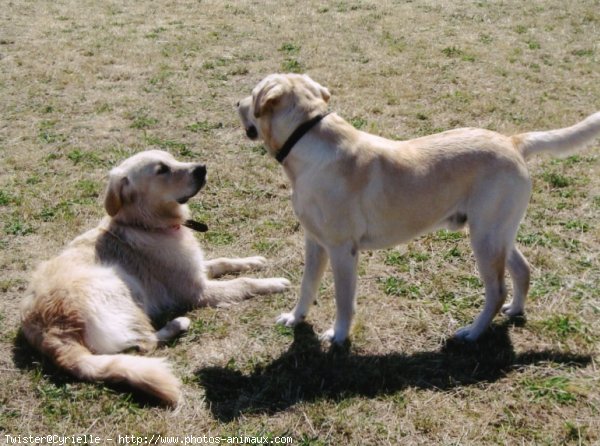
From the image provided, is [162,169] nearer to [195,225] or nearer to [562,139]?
[195,225]

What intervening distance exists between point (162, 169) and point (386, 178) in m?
1.73

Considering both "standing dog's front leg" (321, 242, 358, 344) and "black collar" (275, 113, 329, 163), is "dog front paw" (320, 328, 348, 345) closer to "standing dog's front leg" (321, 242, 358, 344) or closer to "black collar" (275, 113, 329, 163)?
"standing dog's front leg" (321, 242, 358, 344)

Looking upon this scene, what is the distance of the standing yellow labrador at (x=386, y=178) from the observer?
132 inches

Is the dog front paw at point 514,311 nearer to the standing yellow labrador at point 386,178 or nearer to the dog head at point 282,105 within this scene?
the standing yellow labrador at point 386,178

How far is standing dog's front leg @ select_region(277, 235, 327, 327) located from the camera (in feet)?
12.3

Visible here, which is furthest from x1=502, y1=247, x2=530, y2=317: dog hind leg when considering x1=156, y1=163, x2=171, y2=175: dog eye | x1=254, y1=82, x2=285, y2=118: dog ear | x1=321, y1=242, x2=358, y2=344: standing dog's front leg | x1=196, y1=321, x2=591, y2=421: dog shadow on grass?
x1=156, y1=163, x2=171, y2=175: dog eye

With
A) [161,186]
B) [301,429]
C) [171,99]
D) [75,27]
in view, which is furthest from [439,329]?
[75,27]

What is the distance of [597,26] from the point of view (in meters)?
9.92

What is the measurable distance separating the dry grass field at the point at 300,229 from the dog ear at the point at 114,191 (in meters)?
0.92

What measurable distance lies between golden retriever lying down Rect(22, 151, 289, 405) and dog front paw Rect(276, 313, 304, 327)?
0.41 m

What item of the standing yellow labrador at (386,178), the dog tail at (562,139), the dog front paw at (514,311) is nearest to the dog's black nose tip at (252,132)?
the standing yellow labrador at (386,178)

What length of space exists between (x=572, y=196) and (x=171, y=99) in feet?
16.0

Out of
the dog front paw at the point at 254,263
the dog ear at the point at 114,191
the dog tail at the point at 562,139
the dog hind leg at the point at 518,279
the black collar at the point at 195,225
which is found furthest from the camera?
the dog front paw at the point at 254,263

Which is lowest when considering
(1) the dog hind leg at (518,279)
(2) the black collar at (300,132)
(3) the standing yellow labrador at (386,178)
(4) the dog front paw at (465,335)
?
(4) the dog front paw at (465,335)
